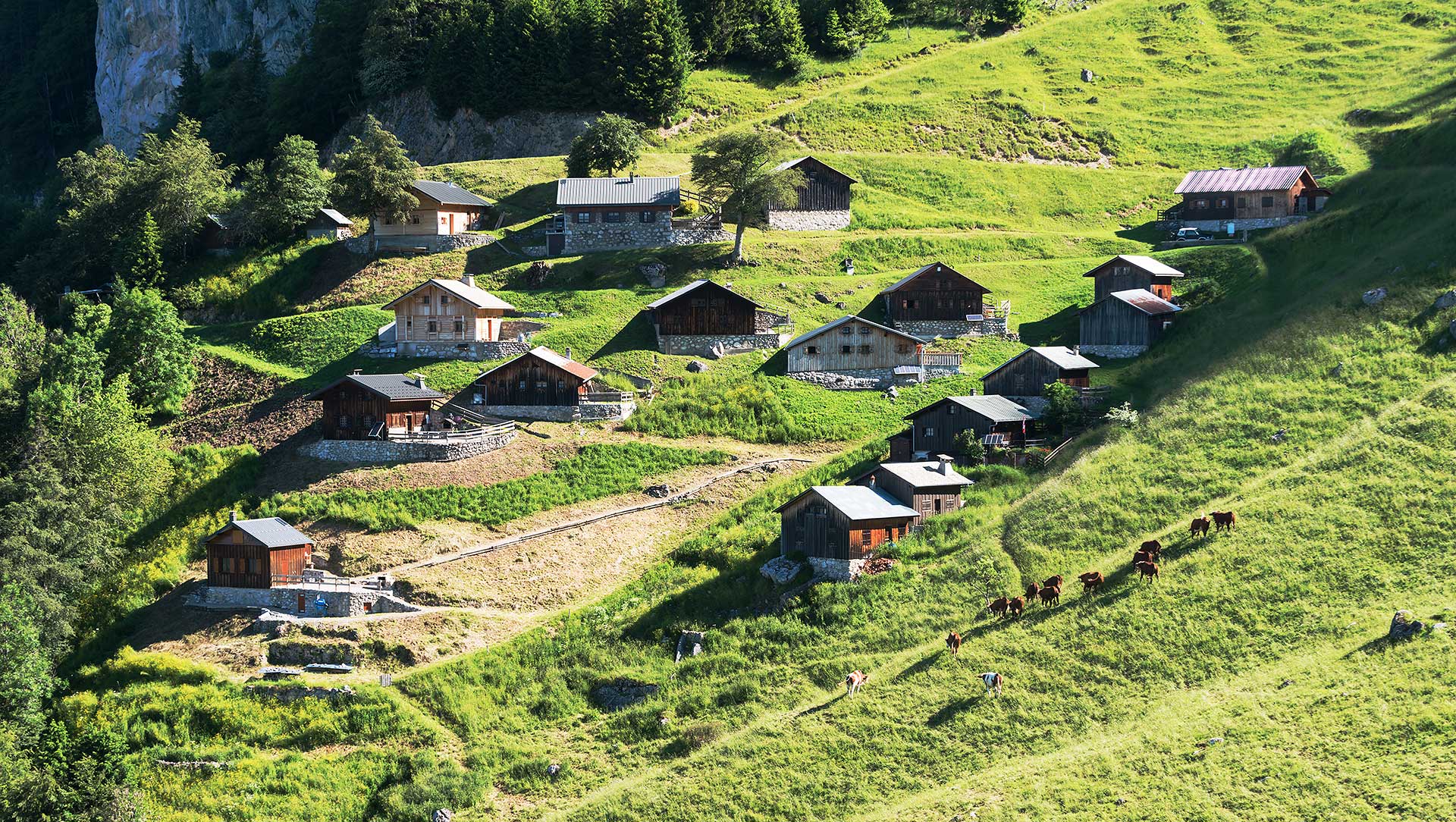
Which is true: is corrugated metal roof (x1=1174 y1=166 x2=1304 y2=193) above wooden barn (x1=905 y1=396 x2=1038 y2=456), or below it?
above

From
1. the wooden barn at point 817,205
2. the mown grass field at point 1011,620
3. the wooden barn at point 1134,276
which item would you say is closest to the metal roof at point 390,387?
the mown grass field at point 1011,620

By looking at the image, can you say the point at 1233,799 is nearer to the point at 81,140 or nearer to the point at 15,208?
the point at 15,208

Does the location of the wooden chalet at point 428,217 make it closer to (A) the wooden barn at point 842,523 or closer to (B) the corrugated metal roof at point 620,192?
(B) the corrugated metal roof at point 620,192

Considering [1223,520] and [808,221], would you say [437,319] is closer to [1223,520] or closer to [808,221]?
[808,221]

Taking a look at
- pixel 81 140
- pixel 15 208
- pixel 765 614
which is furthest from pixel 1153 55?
pixel 81 140

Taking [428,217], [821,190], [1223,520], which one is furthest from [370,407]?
[1223,520]

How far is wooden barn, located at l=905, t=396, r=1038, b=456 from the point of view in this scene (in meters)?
69.7

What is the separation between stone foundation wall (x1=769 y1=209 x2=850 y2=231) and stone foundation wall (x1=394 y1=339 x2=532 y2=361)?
1026 inches

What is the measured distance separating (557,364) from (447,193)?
2768 cm

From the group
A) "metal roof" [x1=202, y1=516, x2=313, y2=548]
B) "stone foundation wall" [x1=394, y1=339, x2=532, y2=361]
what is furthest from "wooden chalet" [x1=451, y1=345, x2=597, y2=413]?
"metal roof" [x1=202, y1=516, x2=313, y2=548]

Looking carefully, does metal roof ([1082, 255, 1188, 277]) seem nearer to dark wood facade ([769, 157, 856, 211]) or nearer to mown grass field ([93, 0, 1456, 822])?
mown grass field ([93, 0, 1456, 822])

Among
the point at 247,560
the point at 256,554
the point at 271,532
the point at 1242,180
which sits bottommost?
the point at 247,560

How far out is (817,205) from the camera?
102188 millimetres

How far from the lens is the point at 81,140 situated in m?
170
